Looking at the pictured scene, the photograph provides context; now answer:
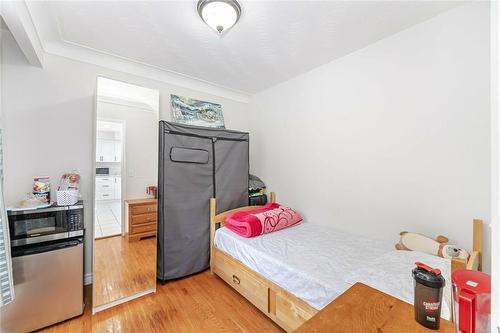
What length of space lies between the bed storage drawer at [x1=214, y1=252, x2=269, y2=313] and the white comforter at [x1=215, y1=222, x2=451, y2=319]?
9 centimetres

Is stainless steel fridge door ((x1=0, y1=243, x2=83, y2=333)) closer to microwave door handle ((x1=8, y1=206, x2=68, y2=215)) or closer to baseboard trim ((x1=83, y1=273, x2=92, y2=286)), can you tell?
microwave door handle ((x1=8, y1=206, x2=68, y2=215))

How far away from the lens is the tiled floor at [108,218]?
2.08 m

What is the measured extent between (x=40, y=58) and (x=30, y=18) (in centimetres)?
41

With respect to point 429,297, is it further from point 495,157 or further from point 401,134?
point 401,134

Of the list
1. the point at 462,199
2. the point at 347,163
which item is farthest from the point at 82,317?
the point at 462,199

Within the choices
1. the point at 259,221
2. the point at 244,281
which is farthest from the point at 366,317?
the point at 259,221

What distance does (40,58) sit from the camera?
6.32ft

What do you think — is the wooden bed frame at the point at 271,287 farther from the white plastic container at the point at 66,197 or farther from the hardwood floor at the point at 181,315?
the white plastic container at the point at 66,197

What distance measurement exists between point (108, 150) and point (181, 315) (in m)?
1.69

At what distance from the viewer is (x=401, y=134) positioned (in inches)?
75.1

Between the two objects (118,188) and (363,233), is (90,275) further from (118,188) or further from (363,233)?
(363,233)

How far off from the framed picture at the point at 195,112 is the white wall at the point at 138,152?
0.53 m

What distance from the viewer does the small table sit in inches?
27.7

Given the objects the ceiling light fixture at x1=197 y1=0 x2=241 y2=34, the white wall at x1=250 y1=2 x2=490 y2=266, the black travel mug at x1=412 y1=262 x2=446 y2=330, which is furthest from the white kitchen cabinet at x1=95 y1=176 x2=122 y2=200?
the black travel mug at x1=412 y1=262 x2=446 y2=330
